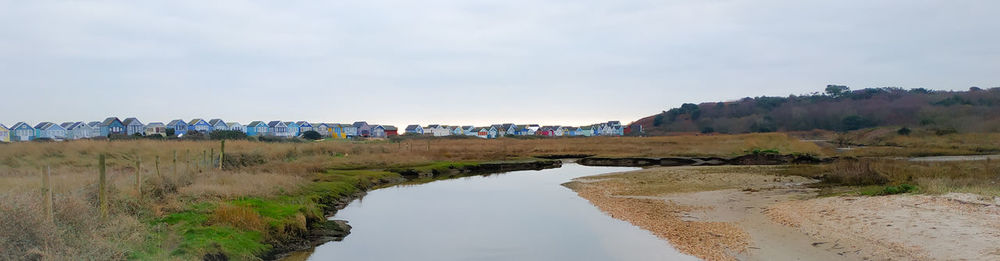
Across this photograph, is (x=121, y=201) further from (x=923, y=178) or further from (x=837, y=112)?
(x=837, y=112)

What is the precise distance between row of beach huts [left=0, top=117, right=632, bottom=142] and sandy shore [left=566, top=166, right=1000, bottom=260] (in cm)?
6627

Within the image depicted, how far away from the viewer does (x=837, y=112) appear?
452 ft

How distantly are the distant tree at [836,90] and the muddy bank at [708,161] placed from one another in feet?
439

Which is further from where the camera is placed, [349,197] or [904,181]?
[349,197]

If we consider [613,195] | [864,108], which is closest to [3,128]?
[613,195]

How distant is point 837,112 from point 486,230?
14227 centimetres

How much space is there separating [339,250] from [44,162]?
20853mm

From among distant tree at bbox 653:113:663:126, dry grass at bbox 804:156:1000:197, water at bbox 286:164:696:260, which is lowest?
water at bbox 286:164:696:260

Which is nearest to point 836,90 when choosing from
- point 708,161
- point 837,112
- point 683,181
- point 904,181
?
point 837,112

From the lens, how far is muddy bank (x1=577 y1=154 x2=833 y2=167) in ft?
168

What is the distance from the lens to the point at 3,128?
8862 cm

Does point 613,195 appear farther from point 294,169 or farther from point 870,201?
point 294,169

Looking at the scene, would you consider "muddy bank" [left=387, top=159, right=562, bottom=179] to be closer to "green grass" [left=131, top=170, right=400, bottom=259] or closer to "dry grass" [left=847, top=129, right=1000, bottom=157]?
"green grass" [left=131, top=170, right=400, bottom=259]

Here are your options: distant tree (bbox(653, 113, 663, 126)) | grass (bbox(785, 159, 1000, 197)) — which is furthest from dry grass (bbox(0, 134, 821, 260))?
distant tree (bbox(653, 113, 663, 126))
